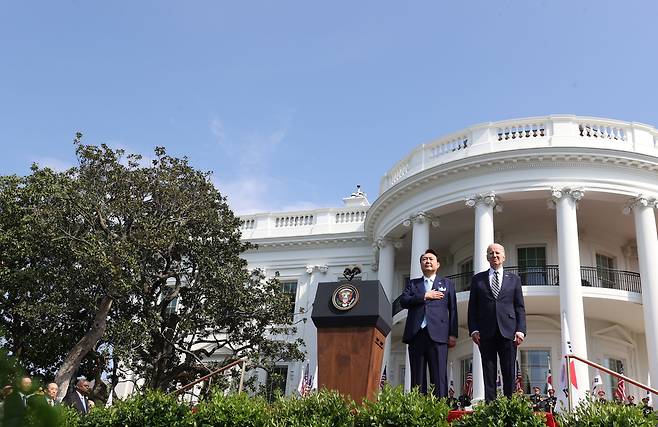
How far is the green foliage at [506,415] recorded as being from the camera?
6590 millimetres

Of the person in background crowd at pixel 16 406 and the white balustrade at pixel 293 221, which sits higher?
Answer: the white balustrade at pixel 293 221

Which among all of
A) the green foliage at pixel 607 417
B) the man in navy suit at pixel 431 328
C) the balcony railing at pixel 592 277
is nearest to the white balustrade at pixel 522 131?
the balcony railing at pixel 592 277

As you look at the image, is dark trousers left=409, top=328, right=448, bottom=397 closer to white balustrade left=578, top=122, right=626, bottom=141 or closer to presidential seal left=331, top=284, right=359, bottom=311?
presidential seal left=331, top=284, right=359, bottom=311

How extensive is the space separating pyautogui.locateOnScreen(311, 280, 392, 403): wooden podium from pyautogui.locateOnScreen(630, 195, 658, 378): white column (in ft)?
43.7

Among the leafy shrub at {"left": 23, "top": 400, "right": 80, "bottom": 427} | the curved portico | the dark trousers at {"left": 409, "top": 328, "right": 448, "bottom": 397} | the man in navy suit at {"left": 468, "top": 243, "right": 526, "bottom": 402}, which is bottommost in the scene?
the leafy shrub at {"left": 23, "top": 400, "right": 80, "bottom": 427}

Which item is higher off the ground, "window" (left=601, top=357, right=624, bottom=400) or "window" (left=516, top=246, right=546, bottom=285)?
"window" (left=516, top=246, right=546, bottom=285)

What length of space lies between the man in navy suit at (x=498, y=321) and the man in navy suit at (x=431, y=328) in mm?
360

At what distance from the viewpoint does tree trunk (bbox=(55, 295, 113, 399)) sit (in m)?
17.9

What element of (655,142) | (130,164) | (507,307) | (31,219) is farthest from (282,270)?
(507,307)

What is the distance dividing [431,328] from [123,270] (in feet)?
38.3

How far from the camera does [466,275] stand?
24.5 meters

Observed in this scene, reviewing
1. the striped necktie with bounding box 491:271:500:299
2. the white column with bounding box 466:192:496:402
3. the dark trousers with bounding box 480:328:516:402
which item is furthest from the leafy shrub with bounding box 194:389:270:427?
the white column with bounding box 466:192:496:402

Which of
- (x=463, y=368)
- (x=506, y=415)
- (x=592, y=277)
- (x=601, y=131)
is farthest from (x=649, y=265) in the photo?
(x=506, y=415)

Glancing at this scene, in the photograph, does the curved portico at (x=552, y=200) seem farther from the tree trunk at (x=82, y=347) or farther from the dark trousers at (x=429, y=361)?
the dark trousers at (x=429, y=361)
